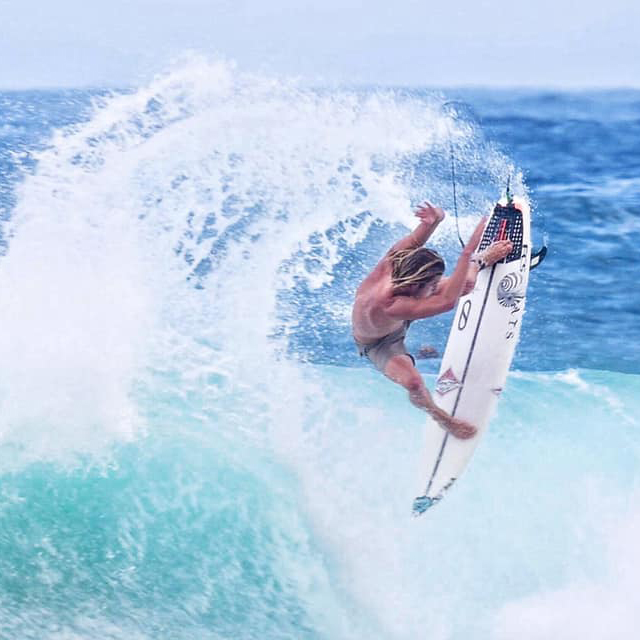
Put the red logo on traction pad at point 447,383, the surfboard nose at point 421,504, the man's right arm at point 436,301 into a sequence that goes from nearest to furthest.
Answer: the man's right arm at point 436,301, the red logo on traction pad at point 447,383, the surfboard nose at point 421,504

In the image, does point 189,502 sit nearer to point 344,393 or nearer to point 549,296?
point 344,393

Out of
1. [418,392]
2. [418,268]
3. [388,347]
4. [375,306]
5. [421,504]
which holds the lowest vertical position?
[421,504]

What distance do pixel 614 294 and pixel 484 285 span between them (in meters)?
0.74

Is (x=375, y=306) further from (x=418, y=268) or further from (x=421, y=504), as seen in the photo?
(x=421, y=504)

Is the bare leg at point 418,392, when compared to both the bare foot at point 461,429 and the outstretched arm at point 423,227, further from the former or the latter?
the outstretched arm at point 423,227

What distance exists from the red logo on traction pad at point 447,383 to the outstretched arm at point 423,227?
0.42 m

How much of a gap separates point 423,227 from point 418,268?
14 centimetres

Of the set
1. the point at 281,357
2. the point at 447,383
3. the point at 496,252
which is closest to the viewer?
the point at 496,252

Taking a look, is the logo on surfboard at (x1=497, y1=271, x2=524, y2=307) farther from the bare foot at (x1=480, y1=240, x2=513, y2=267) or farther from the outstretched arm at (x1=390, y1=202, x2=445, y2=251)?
the outstretched arm at (x1=390, y1=202, x2=445, y2=251)

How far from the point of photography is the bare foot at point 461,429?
282cm

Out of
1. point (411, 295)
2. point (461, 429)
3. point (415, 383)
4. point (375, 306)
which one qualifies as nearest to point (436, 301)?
point (411, 295)

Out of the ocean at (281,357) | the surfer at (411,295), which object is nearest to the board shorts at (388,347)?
the surfer at (411,295)

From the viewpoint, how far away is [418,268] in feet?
8.47

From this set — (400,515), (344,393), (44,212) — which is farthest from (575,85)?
(44,212)
